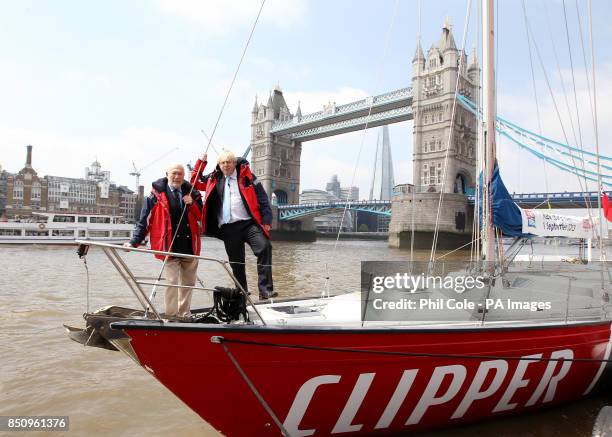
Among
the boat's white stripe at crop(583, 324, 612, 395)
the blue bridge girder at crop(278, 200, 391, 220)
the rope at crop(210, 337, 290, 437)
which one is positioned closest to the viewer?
the rope at crop(210, 337, 290, 437)

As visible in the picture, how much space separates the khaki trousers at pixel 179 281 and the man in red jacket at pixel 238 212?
331mm

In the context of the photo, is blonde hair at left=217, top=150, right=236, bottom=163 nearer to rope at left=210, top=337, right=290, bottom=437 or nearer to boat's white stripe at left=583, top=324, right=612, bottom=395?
rope at left=210, top=337, right=290, bottom=437

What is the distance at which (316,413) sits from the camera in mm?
2797

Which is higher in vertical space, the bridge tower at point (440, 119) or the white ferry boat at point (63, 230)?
the bridge tower at point (440, 119)

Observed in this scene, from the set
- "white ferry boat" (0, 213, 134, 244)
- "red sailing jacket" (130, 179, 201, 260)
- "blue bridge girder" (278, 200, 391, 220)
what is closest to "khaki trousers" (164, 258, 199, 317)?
"red sailing jacket" (130, 179, 201, 260)

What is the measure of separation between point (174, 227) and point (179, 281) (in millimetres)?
440

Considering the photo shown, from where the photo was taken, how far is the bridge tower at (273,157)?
241ft

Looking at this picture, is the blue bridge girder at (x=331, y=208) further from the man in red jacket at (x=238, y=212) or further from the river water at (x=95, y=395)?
the man in red jacket at (x=238, y=212)

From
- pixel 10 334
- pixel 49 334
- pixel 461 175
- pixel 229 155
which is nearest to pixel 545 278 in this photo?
pixel 229 155

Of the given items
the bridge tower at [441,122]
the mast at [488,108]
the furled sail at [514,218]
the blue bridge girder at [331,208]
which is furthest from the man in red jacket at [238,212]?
the bridge tower at [441,122]

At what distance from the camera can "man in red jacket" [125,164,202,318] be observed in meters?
3.36
